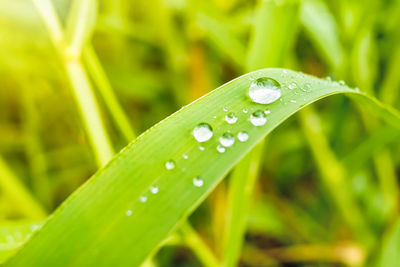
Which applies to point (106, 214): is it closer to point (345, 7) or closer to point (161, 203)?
point (161, 203)

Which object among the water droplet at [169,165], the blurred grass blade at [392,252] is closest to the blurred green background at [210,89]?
the blurred grass blade at [392,252]

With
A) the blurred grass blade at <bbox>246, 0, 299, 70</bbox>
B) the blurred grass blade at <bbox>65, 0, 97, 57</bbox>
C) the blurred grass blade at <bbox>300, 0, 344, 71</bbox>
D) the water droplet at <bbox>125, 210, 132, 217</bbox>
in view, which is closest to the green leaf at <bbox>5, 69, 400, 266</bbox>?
the water droplet at <bbox>125, 210, 132, 217</bbox>

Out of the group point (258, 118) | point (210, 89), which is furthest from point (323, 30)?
point (258, 118)

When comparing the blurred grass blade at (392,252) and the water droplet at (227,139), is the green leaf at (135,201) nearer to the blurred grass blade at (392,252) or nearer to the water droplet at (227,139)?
the water droplet at (227,139)

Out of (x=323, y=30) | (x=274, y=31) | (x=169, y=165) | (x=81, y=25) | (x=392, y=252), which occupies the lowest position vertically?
(x=392, y=252)

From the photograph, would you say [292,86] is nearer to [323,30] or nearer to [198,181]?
[198,181]

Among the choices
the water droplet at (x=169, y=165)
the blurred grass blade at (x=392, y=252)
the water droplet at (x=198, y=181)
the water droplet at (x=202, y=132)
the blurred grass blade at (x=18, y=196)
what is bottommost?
the blurred grass blade at (x=392, y=252)

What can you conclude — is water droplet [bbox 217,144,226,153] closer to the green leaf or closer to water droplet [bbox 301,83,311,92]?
the green leaf
